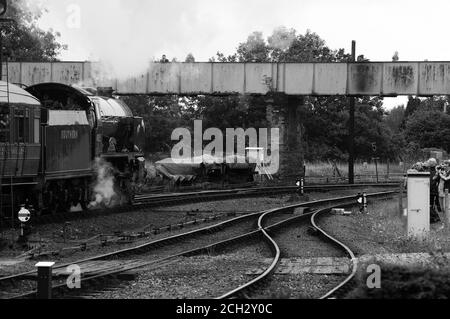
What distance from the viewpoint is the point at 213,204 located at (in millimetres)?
22984

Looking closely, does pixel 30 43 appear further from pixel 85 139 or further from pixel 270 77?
pixel 85 139

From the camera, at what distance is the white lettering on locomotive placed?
55.9 ft

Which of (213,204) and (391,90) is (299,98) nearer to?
(391,90)

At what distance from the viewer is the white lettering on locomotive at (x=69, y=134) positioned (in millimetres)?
17031

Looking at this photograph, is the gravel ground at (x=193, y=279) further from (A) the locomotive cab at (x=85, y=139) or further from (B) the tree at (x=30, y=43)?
(B) the tree at (x=30, y=43)

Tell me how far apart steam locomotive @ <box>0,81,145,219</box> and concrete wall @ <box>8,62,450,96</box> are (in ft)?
38.5

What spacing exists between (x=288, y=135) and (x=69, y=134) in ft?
68.1

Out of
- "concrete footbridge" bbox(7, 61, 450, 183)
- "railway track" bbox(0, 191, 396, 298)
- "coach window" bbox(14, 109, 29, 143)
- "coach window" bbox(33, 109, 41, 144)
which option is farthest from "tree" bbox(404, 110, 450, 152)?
"coach window" bbox(14, 109, 29, 143)

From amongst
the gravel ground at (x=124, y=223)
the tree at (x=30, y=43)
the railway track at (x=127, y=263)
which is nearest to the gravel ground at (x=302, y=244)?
the railway track at (x=127, y=263)

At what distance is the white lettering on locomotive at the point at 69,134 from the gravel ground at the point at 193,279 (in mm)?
6640

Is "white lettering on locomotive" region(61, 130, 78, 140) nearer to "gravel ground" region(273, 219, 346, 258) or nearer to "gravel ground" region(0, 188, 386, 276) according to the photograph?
"gravel ground" region(0, 188, 386, 276)

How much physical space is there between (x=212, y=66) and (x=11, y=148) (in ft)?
67.1
